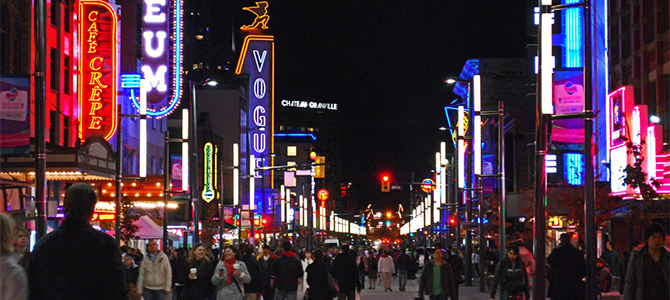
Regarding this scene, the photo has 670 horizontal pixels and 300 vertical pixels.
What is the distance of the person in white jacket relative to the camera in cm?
1911

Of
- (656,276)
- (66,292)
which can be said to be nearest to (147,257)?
(656,276)

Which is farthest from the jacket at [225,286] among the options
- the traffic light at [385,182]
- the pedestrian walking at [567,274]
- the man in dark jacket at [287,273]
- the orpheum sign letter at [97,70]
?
the traffic light at [385,182]

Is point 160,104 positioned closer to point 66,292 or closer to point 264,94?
point 66,292

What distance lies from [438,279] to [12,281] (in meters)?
15.3

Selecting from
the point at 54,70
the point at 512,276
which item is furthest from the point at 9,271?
the point at 54,70

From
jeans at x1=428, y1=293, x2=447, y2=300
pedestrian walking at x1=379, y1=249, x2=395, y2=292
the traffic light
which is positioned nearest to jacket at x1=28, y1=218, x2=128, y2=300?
jeans at x1=428, y1=293, x2=447, y2=300

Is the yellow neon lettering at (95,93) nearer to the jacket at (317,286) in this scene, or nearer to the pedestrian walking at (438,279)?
the jacket at (317,286)

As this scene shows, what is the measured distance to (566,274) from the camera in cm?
1627

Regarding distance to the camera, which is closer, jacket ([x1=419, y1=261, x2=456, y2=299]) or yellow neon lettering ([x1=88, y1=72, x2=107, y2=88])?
jacket ([x1=419, y1=261, x2=456, y2=299])

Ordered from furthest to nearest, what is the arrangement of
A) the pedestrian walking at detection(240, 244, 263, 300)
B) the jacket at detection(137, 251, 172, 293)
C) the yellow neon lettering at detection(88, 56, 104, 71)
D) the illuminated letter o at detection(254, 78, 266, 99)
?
the illuminated letter o at detection(254, 78, 266, 99) → the yellow neon lettering at detection(88, 56, 104, 71) → the pedestrian walking at detection(240, 244, 263, 300) → the jacket at detection(137, 251, 172, 293)

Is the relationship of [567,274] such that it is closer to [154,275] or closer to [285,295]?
[285,295]

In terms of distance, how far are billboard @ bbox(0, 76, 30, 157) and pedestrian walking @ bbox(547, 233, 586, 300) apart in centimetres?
1532

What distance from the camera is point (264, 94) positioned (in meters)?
105

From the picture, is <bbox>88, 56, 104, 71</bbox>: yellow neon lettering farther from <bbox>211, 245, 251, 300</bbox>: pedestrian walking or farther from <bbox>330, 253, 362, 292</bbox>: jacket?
<bbox>211, 245, 251, 300</bbox>: pedestrian walking
